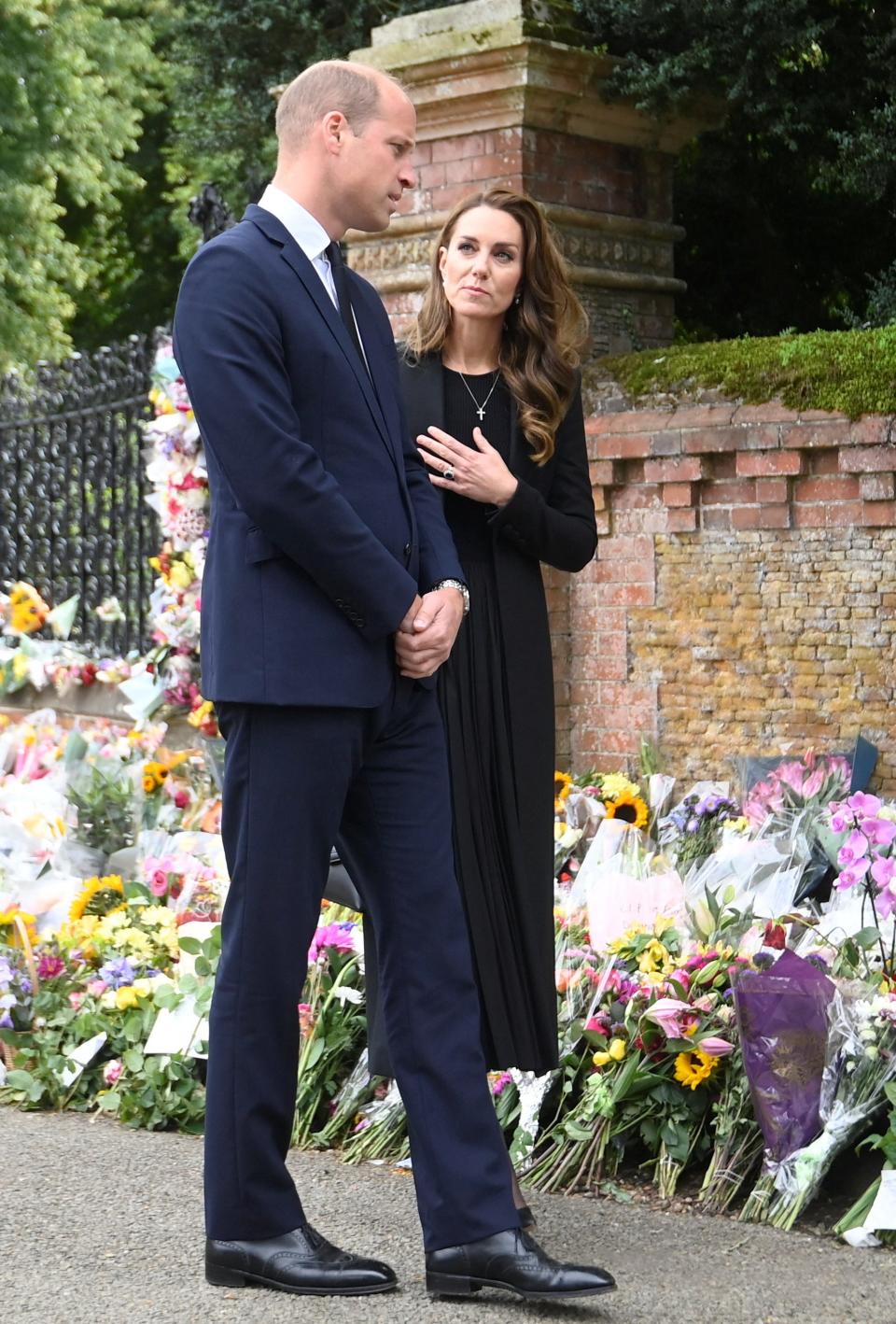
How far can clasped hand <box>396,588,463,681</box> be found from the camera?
117 inches

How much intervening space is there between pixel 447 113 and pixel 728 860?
3.04 metres

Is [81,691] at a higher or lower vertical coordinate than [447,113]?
lower

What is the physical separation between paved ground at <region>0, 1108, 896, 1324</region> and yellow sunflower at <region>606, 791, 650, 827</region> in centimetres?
177

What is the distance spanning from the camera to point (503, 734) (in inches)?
135

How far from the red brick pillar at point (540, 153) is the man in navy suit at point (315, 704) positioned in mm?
3103

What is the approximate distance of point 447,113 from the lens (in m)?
6.08

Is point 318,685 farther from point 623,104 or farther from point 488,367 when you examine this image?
point 623,104

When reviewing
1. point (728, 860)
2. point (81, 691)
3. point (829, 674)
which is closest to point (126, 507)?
point (81, 691)

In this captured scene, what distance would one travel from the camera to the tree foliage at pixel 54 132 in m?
17.1

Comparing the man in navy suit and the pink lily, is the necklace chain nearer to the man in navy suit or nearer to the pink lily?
the man in navy suit

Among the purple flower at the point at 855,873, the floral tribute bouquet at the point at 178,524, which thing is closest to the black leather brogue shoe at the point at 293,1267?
the purple flower at the point at 855,873

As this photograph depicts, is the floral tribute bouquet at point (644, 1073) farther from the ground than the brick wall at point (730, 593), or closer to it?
closer to it

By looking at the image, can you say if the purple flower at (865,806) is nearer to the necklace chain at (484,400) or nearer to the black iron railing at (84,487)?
the necklace chain at (484,400)

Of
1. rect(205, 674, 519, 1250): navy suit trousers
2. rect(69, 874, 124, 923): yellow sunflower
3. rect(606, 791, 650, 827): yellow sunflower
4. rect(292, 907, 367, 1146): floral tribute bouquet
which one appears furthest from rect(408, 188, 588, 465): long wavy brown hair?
rect(69, 874, 124, 923): yellow sunflower
